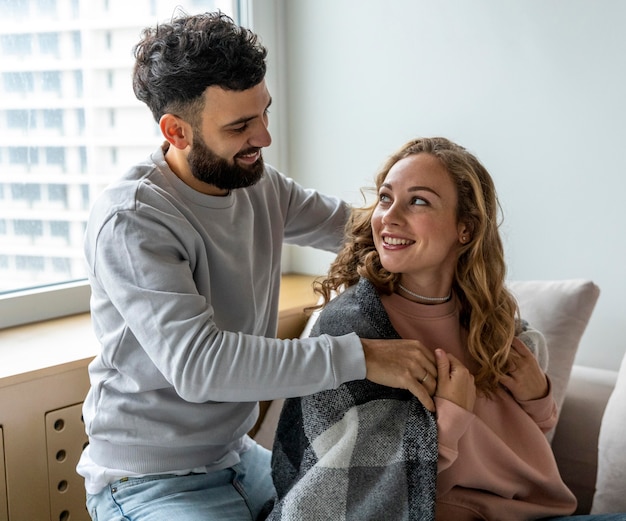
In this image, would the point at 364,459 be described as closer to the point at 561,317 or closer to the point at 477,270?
the point at 477,270

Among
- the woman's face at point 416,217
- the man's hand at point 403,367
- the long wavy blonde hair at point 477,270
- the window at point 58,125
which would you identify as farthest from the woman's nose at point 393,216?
the window at point 58,125

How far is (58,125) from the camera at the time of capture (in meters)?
2.20

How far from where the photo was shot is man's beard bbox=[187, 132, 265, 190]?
1553 millimetres

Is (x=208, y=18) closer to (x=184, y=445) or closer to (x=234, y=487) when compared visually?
(x=184, y=445)

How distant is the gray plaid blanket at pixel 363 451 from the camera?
1.40 metres

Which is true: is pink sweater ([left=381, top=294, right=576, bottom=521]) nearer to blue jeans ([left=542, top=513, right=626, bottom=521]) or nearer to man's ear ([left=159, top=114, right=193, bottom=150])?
blue jeans ([left=542, top=513, right=626, bottom=521])

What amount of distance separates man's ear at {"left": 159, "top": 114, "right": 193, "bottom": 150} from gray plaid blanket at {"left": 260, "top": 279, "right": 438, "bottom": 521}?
0.43 m

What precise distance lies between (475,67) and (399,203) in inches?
35.3

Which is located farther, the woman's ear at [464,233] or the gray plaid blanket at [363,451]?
the woman's ear at [464,233]

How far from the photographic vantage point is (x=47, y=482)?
1.80 m

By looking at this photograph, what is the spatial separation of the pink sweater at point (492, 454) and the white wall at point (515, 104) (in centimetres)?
66

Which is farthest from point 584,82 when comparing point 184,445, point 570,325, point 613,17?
point 184,445

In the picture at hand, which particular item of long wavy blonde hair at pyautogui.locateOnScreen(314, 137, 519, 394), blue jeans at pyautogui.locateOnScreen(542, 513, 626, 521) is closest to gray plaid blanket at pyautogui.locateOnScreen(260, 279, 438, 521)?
long wavy blonde hair at pyautogui.locateOnScreen(314, 137, 519, 394)

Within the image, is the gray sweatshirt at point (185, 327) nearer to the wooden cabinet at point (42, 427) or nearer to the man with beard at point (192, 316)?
the man with beard at point (192, 316)
